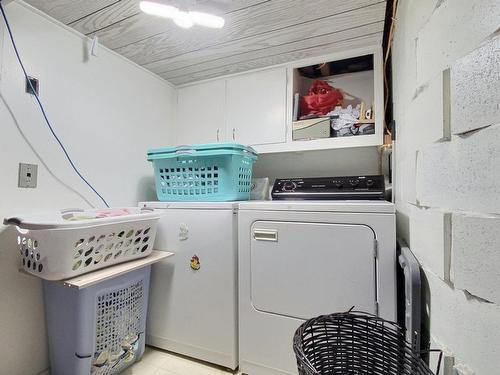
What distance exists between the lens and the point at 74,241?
3.51 feet

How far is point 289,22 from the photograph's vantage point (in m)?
1.44

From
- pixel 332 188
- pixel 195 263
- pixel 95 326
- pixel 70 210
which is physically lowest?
pixel 95 326

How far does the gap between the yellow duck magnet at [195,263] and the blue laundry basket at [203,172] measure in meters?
0.37

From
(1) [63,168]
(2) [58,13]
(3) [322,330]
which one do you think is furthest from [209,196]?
(2) [58,13]

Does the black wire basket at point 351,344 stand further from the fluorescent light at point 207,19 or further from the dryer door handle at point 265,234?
the fluorescent light at point 207,19

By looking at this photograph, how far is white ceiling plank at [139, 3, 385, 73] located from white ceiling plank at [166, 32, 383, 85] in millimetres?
139

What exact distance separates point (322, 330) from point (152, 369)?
1.21 m

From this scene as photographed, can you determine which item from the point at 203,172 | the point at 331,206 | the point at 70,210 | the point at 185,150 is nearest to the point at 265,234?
the point at 331,206

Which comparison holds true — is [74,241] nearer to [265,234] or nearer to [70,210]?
[70,210]

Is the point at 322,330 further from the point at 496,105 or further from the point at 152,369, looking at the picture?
the point at 152,369

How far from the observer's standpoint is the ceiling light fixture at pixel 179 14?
1148 mm

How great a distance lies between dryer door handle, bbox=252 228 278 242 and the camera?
132cm

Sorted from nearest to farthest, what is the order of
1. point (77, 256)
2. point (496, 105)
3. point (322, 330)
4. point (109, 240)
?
point (496, 105) < point (322, 330) < point (77, 256) < point (109, 240)

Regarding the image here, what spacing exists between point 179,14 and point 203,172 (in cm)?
86
